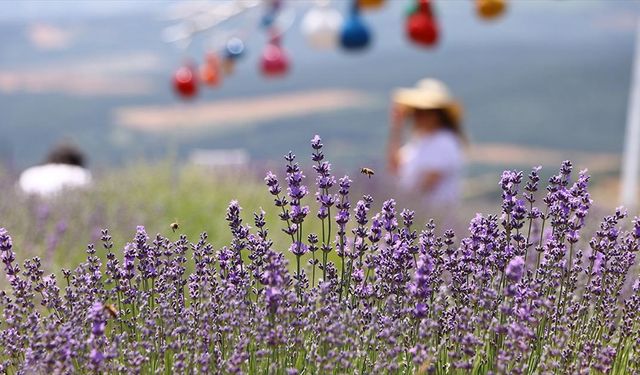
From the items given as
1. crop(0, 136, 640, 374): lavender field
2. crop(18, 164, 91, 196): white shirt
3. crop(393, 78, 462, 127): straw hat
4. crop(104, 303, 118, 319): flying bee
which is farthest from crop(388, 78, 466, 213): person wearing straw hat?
crop(104, 303, 118, 319): flying bee

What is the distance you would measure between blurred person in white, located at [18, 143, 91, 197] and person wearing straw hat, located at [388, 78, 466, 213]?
106 inches

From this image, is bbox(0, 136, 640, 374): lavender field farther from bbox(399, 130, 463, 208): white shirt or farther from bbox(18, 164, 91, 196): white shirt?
bbox(399, 130, 463, 208): white shirt

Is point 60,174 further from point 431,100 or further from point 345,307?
point 345,307

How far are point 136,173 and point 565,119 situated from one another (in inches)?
1121

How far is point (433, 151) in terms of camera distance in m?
9.49

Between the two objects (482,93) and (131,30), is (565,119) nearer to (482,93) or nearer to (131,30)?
(482,93)

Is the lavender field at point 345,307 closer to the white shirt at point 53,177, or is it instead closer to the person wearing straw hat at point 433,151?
the white shirt at point 53,177

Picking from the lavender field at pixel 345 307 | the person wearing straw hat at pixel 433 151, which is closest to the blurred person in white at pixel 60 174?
→ the person wearing straw hat at pixel 433 151

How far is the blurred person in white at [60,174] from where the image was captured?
830 cm

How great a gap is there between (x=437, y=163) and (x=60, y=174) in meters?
3.15

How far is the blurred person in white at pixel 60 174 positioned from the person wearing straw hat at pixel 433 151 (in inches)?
106

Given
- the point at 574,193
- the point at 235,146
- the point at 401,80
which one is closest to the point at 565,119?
the point at 401,80

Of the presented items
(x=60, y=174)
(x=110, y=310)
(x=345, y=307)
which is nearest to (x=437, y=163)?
(x=60, y=174)

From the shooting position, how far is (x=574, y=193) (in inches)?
123
